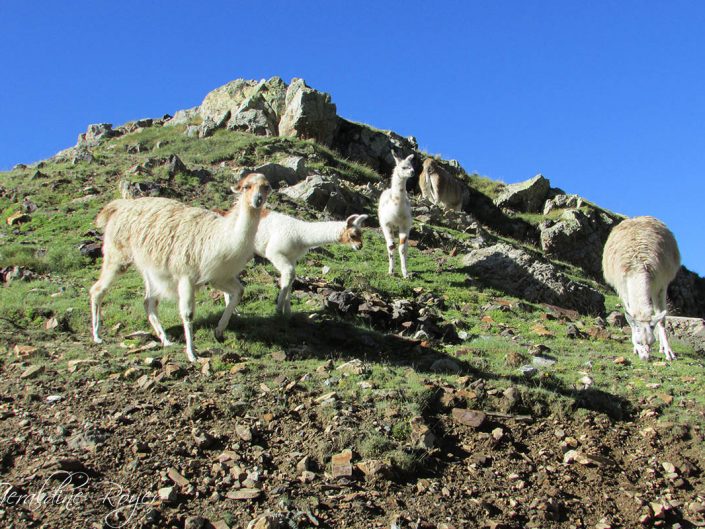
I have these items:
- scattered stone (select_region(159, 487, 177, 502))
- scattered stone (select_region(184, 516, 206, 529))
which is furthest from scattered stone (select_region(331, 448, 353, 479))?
scattered stone (select_region(159, 487, 177, 502))

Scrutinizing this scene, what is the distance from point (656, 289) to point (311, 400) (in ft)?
22.4

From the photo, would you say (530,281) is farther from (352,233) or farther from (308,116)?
(308,116)

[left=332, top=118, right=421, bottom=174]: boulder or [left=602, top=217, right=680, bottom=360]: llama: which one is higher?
[left=332, top=118, right=421, bottom=174]: boulder

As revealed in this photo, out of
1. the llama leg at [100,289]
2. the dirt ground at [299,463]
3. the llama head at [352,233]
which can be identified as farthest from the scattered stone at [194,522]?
the llama head at [352,233]

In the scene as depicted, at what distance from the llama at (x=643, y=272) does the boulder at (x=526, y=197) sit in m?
17.1

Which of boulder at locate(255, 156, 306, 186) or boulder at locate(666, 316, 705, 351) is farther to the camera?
boulder at locate(255, 156, 306, 186)

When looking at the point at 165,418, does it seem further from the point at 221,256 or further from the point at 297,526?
the point at 221,256

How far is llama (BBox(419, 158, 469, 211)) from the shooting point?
25750 millimetres

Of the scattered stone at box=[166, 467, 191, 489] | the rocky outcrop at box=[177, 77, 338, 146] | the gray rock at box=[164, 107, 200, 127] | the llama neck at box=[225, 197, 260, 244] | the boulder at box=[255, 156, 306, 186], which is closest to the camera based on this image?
the scattered stone at box=[166, 467, 191, 489]

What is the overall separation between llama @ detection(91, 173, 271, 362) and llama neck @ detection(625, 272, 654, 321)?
19.8 feet

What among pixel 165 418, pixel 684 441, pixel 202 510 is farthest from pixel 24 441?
pixel 684 441

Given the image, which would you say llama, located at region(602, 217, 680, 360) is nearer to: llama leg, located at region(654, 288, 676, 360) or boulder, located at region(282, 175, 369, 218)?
llama leg, located at region(654, 288, 676, 360)

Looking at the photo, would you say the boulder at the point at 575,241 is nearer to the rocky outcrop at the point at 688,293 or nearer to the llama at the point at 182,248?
the rocky outcrop at the point at 688,293

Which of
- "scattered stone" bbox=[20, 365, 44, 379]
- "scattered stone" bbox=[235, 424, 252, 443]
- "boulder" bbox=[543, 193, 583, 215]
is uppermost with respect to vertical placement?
"boulder" bbox=[543, 193, 583, 215]
